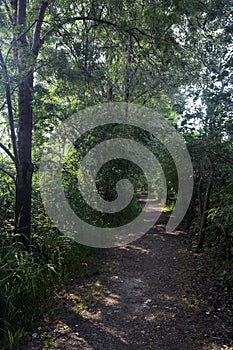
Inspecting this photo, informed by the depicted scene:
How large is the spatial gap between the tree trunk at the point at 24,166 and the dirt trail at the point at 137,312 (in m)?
1.05

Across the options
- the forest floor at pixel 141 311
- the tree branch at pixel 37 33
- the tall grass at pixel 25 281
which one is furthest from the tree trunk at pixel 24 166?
the forest floor at pixel 141 311

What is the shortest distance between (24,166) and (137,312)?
7.41ft

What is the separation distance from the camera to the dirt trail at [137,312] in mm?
2990

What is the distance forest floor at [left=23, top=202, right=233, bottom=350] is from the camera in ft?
9.82

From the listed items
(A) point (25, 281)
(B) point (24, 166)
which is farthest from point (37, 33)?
(A) point (25, 281)

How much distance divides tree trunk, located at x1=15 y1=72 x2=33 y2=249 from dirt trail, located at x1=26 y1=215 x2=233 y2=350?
1.05 metres

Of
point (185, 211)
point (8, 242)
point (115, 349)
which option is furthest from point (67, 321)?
point (185, 211)

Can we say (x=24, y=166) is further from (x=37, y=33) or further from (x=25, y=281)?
(x=37, y=33)

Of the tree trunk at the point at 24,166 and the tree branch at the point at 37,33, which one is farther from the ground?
the tree branch at the point at 37,33

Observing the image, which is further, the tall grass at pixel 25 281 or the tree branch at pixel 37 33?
the tree branch at pixel 37 33

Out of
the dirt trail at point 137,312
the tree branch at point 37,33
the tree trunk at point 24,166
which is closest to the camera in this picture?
the dirt trail at point 137,312

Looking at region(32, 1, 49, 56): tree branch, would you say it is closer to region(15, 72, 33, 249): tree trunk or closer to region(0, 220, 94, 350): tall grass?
region(15, 72, 33, 249): tree trunk

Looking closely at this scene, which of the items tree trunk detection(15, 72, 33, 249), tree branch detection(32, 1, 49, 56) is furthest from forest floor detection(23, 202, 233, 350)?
tree branch detection(32, 1, 49, 56)

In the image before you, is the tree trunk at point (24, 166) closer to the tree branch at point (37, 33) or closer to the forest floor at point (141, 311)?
the tree branch at point (37, 33)
